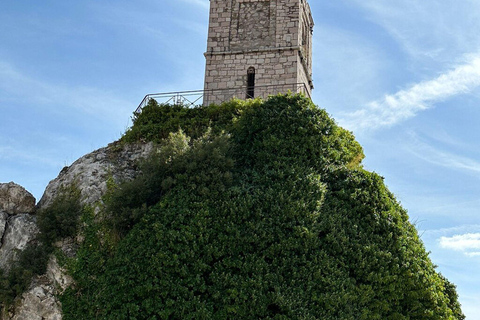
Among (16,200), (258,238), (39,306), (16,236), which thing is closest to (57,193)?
(16,200)

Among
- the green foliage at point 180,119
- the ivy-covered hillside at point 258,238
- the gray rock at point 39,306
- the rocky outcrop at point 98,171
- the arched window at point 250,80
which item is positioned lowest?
the gray rock at point 39,306

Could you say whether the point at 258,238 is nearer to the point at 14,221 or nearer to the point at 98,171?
the point at 98,171

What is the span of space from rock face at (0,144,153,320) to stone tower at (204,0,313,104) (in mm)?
4479

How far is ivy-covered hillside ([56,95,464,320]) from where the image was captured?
524 inches

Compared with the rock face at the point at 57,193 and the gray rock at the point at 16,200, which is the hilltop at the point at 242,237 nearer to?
the rock face at the point at 57,193

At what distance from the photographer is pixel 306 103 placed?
16891 millimetres

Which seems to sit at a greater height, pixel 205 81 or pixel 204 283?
pixel 205 81

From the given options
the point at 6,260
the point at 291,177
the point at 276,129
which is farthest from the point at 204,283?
the point at 6,260

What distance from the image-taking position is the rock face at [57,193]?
1441 cm

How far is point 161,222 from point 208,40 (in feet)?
34.3

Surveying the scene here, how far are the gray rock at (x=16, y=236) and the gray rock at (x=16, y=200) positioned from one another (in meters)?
0.42

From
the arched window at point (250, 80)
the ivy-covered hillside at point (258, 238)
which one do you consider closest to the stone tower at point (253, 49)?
the arched window at point (250, 80)

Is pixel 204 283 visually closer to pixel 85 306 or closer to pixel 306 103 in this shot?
pixel 85 306

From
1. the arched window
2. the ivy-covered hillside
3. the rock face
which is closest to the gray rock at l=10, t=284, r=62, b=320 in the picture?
the rock face
